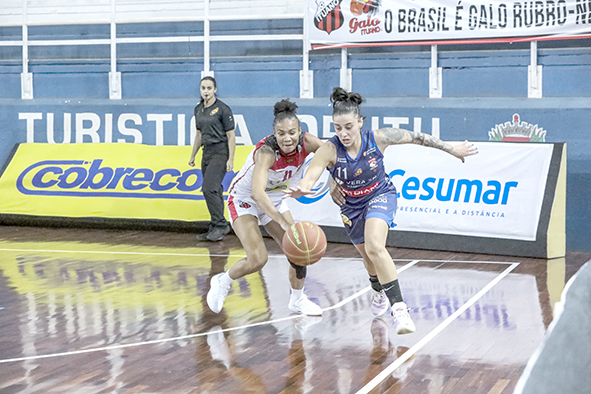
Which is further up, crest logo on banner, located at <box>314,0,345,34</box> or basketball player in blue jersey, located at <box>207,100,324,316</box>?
crest logo on banner, located at <box>314,0,345,34</box>

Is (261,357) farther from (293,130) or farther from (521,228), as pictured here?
(521,228)

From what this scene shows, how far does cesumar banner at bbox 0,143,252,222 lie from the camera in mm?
11805

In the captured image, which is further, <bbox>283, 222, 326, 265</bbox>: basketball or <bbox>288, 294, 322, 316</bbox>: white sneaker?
<bbox>288, 294, 322, 316</bbox>: white sneaker

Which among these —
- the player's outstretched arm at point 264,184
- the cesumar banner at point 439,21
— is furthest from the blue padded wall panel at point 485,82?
the player's outstretched arm at point 264,184

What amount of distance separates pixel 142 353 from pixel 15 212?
7749mm

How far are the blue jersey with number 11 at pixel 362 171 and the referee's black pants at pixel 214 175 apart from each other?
15.9 ft

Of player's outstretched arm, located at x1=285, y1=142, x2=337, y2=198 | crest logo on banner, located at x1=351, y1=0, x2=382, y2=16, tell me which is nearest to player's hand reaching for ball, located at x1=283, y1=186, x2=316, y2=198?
player's outstretched arm, located at x1=285, y1=142, x2=337, y2=198

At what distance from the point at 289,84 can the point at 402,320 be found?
7.74m

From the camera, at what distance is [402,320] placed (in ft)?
18.3

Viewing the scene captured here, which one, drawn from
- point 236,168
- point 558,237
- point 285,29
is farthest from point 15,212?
point 558,237

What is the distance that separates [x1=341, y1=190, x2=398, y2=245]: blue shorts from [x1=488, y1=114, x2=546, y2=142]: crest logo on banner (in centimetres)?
538

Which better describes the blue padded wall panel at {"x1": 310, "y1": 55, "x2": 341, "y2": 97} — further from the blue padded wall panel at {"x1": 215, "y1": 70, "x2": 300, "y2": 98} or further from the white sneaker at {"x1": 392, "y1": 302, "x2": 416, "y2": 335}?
the white sneaker at {"x1": 392, "y1": 302, "x2": 416, "y2": 335}

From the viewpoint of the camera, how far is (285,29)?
12.8 metres

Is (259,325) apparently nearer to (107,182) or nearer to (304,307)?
(304,307)
